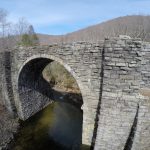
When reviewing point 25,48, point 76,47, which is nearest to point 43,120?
point 25,48

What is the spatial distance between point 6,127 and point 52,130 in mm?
2420

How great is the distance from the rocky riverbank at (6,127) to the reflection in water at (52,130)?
380 millimetres

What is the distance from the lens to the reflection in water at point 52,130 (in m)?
10.0

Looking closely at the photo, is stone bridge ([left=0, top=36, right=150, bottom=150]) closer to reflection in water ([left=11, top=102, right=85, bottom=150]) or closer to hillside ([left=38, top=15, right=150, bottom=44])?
reflection in water ([left=11, top=102, right=85, bottom=150])

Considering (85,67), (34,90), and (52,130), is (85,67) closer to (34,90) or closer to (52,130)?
(52,130)

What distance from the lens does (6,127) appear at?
35.9ft

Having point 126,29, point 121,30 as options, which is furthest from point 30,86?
point 121,30

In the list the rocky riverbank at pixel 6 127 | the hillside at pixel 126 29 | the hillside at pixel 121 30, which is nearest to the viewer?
the rocky riverbank at pixel 6 127

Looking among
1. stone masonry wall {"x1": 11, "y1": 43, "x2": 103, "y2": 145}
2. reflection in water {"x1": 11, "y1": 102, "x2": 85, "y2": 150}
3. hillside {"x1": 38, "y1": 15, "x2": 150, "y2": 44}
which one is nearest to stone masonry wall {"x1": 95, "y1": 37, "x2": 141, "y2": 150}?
stone masonry wall {"x1": 11, "y1": 43, "x2": 103, "y2": 145}

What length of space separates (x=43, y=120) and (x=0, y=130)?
2.99 meters

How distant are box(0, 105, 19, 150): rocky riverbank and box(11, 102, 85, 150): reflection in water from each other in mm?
380

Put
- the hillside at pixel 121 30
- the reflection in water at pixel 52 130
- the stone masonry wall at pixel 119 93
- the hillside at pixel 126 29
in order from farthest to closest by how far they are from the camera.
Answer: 1. the hillside at pixel 121 30
2. the hillside at pixel 126 29
3. the reflection in water at pixel 52 130
4. the stone masonry wall at pixel 119 93

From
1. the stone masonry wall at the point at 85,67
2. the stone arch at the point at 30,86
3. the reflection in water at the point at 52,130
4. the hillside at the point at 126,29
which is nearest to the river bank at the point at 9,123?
the reflection in water at the point at 52,130

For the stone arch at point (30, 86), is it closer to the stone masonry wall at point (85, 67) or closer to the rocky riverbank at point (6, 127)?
the rocky riverbank at point (6, 127)
